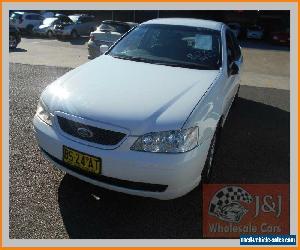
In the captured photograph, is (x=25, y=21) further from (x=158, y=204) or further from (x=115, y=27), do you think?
(x=158, y=204)

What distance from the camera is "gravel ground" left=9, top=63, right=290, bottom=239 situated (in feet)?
9.30

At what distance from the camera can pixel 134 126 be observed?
2.67 metres

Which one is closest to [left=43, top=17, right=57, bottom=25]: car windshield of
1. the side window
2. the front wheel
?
the front wheel

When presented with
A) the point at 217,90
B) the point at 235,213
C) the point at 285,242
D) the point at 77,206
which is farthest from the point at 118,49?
the point at 285,242

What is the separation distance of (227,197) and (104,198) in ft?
4.17

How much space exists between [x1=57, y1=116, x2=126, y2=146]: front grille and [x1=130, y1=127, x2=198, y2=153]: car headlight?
159mm

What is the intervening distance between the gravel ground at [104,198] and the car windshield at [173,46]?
1.30 m

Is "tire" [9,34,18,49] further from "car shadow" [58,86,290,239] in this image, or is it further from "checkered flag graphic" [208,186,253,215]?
"checkered flag graphic" [208,186,253,215]

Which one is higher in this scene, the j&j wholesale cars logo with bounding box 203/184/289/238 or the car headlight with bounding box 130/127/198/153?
the car headlight with bounding box 130/127/198/153

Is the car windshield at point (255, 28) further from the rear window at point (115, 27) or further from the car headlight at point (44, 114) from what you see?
the car headlight at point (44, 114)

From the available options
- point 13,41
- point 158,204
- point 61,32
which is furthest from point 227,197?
point 61,32

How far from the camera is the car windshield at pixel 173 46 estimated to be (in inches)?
157

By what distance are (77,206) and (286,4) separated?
3640 millimetres

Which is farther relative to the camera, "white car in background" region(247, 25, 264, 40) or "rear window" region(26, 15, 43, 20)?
"white car in background" region(247, 25, 264, 40)
